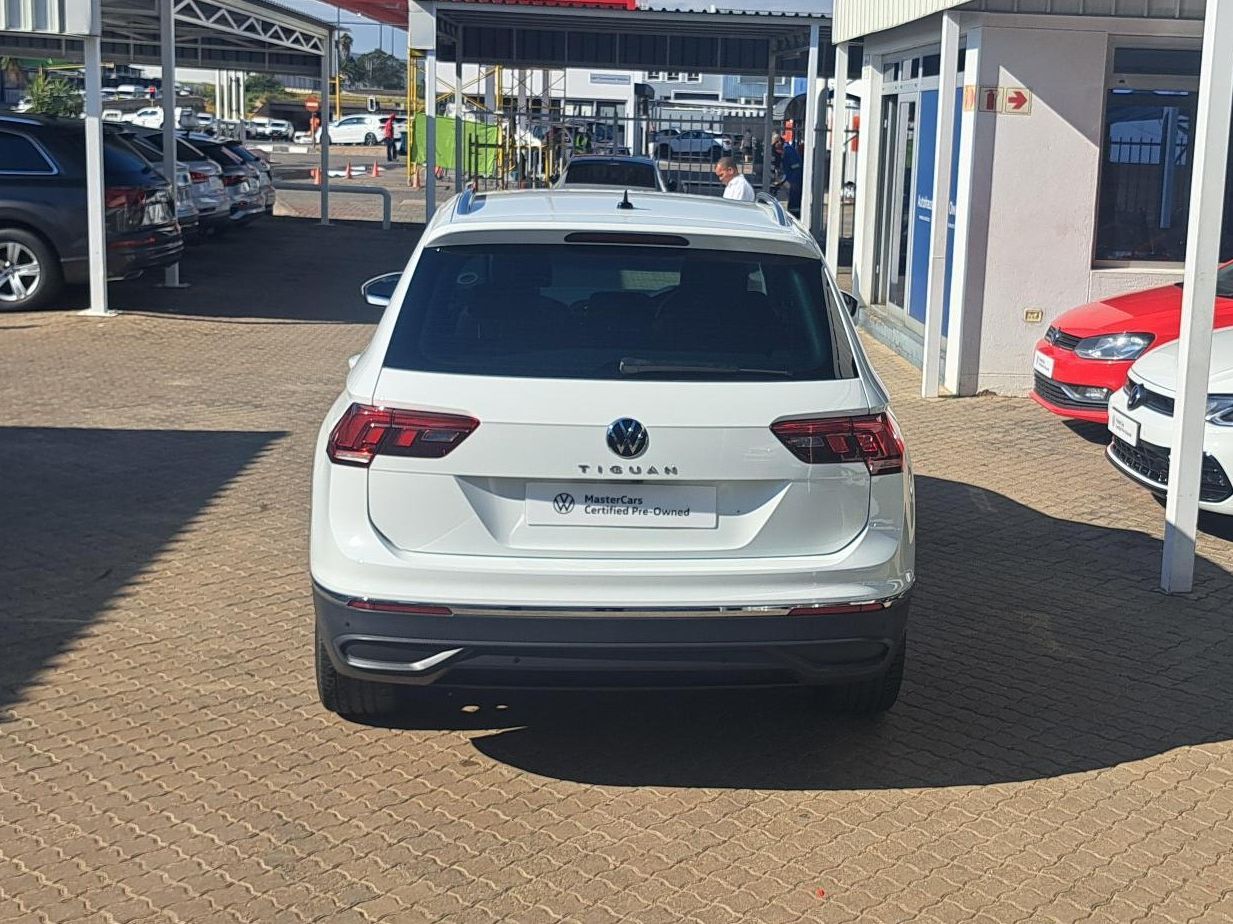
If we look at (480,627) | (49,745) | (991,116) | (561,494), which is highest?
(991,116)

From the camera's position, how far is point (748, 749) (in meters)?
5.34

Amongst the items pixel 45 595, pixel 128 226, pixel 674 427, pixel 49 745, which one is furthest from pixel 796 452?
pixel 128 226

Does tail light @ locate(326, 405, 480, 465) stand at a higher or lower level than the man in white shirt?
lower

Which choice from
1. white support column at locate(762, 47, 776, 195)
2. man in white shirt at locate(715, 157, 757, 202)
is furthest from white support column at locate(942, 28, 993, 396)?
white support column at locate(762, 47, 776, 195)

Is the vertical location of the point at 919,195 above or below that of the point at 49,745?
above

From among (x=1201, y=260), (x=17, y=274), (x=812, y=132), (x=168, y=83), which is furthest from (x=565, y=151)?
(x=1201, y=260)

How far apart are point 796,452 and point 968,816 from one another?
124cm

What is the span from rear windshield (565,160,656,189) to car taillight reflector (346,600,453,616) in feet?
52.6

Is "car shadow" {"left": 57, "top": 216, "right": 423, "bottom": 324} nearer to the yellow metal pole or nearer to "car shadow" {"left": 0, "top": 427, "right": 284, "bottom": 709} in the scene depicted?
"car shadow" {"left": 0, "top": 427, "right": 284, "bottom": 709}

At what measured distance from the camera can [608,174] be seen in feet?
67.8

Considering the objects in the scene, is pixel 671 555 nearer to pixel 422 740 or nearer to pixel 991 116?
pixel 422 740

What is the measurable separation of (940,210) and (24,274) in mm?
8963

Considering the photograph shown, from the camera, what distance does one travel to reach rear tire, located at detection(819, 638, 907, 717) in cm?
530

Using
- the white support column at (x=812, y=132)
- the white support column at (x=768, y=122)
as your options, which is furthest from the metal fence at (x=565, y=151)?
the white support column at (x=812, y=132)
